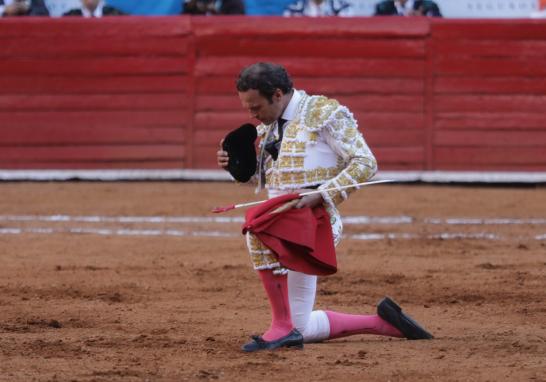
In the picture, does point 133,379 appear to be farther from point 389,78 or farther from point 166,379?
point 389,78

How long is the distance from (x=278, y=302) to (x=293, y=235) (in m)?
0.28

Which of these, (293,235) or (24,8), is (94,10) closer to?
(24,8)

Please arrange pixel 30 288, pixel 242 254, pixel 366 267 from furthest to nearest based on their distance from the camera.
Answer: pixel 242 254 < pixel 366 267 < pixel 30 288

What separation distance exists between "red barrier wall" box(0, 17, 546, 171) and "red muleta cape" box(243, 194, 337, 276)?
643 cm

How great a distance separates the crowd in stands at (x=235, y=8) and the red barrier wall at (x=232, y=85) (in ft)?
0.90

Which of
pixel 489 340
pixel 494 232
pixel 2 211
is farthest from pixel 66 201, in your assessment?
pixel 489 340

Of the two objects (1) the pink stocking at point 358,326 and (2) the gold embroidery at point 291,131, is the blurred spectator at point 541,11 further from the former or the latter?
(2) the gold embroidery at point 291,131

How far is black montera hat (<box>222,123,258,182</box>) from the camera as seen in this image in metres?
4.38

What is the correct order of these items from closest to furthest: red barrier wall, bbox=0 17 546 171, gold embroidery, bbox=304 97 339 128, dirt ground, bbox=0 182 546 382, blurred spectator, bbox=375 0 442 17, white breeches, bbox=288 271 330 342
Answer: dirt ground, bbox=0 182 546 382 < gold embroidery, bbox=304 97 339 128 < white breeches, bbox=288 271 330 342 < red barrier wall, bbox=0 17 546 171 < blurred spectator, bbox=375 0 442 17

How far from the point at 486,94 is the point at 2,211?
4231 mm

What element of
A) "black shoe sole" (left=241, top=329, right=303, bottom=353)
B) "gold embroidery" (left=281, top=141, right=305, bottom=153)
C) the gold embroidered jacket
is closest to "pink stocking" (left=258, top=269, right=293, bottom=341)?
"black shoe sole" (left=241, top=329, right=303, bottom=353)

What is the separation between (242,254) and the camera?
7.27m

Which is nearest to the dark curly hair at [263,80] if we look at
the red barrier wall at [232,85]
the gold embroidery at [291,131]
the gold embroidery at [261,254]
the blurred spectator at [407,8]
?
the gold embroidery at [291,131]

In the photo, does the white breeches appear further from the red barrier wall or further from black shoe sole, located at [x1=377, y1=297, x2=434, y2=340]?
the red barrier wall
